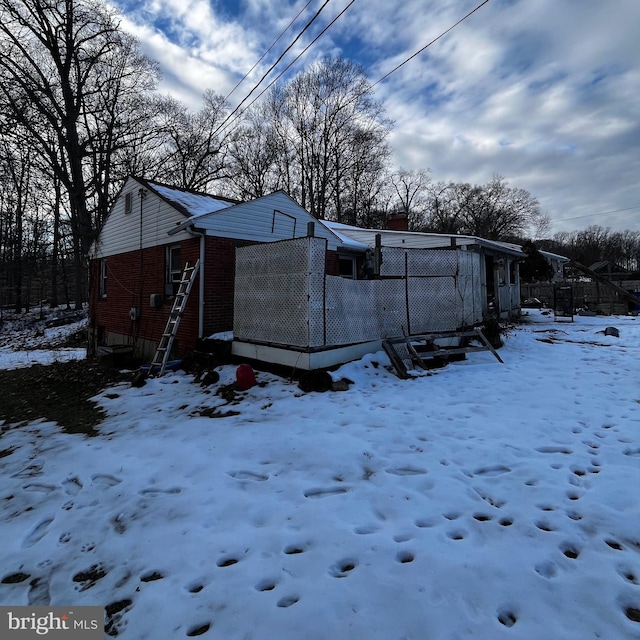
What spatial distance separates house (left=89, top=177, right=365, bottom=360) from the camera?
871 cm

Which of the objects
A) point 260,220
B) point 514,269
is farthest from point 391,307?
point 514,269

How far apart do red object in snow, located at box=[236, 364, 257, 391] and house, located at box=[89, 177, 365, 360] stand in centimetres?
219

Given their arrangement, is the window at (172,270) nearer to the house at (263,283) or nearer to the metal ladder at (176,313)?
the house at (263,283)

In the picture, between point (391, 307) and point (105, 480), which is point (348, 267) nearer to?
point (391, 307)

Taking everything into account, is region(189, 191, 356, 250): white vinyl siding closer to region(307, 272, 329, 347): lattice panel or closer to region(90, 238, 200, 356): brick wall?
region(90, 238, 200, 356): brick wall

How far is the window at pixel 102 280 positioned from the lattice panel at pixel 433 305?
11.6 meters

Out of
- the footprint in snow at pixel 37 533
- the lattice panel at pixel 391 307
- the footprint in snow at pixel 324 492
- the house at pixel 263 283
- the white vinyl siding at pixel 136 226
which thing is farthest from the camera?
the white vinyl siding at pixel 136 226

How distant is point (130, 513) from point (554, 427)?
4.43 metres

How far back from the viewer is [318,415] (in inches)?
189

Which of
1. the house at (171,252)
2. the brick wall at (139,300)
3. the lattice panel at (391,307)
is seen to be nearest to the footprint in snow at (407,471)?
the lattice panel at (391,307)

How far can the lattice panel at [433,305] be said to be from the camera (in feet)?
26.1

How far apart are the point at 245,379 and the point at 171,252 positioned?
5.44m

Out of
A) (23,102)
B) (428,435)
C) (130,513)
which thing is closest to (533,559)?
(428,435)

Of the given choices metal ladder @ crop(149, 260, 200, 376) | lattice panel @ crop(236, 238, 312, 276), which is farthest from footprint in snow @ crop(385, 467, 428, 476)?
metal ladder @ crop(149, 260, 200, 376)
